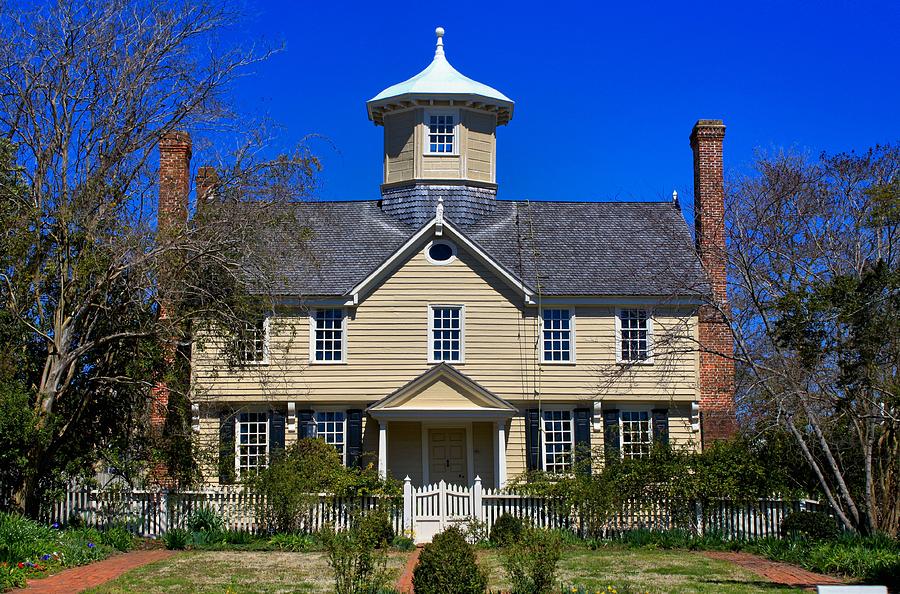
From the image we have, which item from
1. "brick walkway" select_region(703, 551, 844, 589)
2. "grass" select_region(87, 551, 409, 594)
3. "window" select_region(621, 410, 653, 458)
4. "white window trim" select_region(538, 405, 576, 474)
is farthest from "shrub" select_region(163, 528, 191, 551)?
"window" select_region(621, 410, 653, 458)

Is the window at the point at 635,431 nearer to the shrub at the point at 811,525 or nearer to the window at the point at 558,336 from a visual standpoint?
the window at the point at 558,336

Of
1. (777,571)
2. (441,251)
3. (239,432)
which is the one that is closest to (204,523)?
(239,432)

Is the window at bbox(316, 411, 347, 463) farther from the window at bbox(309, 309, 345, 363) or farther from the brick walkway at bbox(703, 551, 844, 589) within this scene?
the brick walkway at bbox(703, 551, 844, 589)

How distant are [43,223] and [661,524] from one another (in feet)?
46.0

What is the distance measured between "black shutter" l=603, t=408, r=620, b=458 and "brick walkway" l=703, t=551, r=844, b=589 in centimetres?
567

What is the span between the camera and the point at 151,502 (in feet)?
76.9

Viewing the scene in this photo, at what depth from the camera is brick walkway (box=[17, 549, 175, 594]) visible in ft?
54.3

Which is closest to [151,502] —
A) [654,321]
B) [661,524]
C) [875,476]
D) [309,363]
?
[309,363]

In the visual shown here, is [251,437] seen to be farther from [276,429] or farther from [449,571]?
[449,571]

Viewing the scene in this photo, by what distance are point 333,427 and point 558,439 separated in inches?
220

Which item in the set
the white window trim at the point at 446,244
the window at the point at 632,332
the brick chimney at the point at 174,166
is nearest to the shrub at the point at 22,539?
the brick chimney at the point at 174,166

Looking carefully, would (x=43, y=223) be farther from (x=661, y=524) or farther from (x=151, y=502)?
(x=661, y=524)

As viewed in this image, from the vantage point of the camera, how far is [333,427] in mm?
27781

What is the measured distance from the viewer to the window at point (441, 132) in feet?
104
